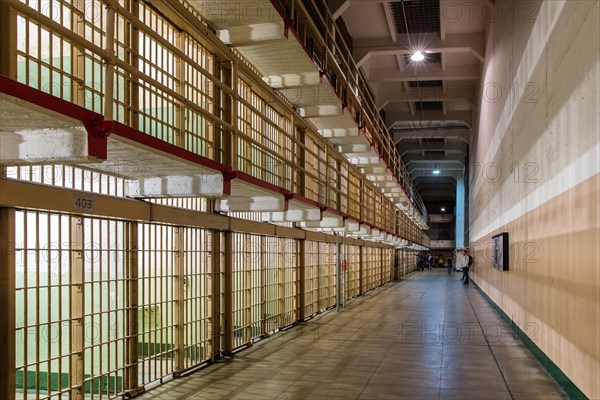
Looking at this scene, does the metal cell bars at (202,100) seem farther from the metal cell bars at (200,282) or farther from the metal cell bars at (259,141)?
the metal cell bars at (200,282)

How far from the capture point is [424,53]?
18172mm

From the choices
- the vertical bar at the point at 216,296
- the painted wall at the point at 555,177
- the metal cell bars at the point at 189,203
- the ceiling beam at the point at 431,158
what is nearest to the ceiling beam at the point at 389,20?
the painted wall at the point at 555,177

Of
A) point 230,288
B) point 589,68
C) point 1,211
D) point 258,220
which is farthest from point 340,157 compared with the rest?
point 1,211

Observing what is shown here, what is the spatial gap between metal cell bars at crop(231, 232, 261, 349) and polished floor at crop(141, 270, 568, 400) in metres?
0.38

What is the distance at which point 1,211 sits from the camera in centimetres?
459

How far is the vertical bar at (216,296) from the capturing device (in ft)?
27.2

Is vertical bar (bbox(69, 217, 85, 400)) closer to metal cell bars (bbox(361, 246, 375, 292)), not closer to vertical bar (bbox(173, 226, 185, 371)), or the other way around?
vertical bar (bbox(173, 226, 185, 371))

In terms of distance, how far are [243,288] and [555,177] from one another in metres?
5.31

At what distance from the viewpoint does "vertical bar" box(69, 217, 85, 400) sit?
5527mm

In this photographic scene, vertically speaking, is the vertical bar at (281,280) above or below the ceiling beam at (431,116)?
below

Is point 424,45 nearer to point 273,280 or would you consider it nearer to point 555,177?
point 273,280

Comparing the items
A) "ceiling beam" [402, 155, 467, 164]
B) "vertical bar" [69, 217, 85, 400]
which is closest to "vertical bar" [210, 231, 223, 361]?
"vertical bar" [69, 217, 85, 400]

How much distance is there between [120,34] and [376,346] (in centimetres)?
649

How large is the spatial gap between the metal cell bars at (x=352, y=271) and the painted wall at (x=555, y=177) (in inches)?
292
